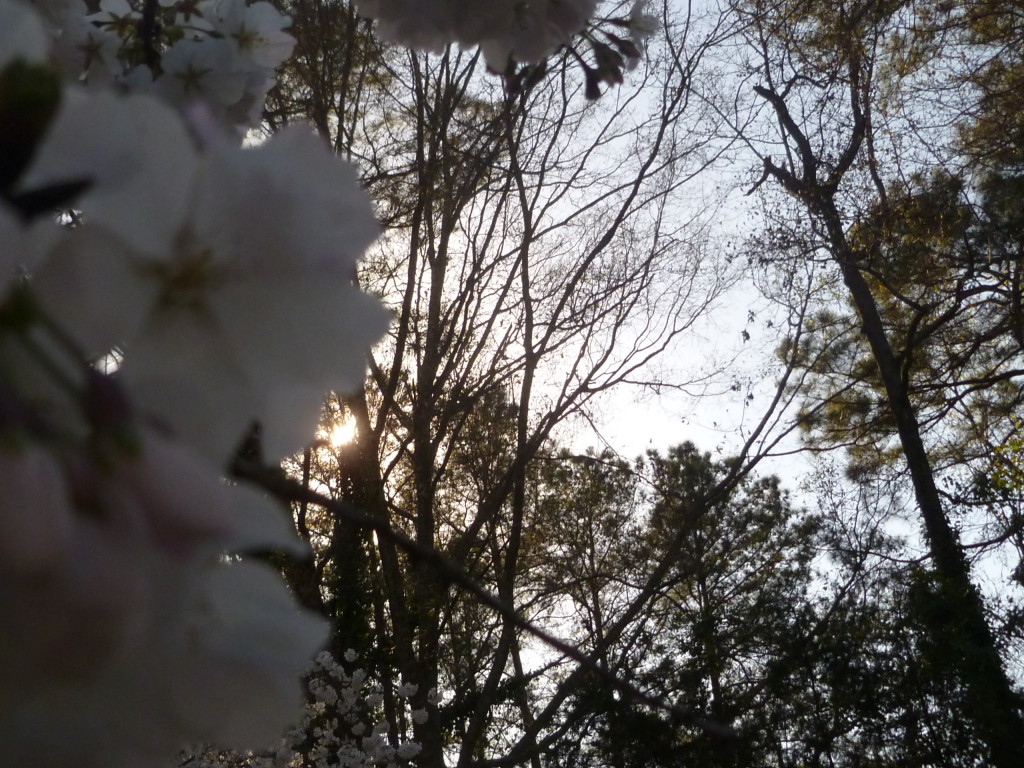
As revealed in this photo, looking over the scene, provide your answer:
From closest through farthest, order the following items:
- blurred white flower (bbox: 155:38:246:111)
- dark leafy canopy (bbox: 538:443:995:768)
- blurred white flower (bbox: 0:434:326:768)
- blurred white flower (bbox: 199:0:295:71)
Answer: blurred white flower (bbox: 0:434:326:768) < blurred white flower (bbox: 155:38:246:111) < blurred white flower (bbox: 199:0:295:71) < dark leafy canopy (bbox: 538:443:995:768)

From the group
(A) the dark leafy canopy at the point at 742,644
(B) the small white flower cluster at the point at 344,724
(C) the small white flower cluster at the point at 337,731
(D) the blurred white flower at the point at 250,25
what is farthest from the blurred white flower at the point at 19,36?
(A) the dark leafy canopy at the point at 742,644

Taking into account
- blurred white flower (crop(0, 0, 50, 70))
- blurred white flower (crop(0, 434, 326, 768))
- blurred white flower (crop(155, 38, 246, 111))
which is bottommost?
blurred white flower (crop(0, 434, 326, 768))

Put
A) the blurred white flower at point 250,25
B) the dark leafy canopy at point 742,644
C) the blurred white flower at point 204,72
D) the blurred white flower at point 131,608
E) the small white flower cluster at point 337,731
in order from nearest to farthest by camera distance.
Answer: the blurred white flower at point 131,608 < the blurred white flower at point 204,72 < the blurred white flower at point 250,25 < the small white flower cluster at point 337,731 < the dark leafy canopy at point 742,644

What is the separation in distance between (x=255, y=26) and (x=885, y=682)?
7662 millimetres

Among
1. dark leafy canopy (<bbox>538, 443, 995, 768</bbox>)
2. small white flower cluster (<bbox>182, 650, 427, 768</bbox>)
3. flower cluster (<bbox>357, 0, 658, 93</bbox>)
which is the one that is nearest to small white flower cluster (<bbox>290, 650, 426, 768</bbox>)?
small white flower cluster (<bbox>182, 650, 427, 768</bbox>)

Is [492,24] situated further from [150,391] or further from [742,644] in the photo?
[742,644]

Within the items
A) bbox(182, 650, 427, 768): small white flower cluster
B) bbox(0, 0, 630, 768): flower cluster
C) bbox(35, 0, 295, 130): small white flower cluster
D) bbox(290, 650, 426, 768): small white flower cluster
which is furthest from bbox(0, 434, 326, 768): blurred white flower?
bbox(290, 650, 426, 768): small white flower cluster

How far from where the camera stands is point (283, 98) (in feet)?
14.6

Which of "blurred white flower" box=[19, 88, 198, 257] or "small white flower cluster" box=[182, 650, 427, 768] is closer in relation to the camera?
"blurred white flower" box=[19, 88, 198, 257]

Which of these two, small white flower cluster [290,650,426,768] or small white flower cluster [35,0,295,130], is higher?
small white flower cluster [290,650,426,768]

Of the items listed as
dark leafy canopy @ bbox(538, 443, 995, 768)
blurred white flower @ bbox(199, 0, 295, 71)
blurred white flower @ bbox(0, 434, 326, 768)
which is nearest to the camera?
blurred white flower @ bbox(0, 434, 326, 768)

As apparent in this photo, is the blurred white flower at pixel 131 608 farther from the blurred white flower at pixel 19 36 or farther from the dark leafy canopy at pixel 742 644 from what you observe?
the dark leafy canopy at pixel 742 644

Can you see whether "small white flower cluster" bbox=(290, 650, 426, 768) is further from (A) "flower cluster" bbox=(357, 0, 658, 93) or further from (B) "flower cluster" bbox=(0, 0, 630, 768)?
(B) "flower cluster" bbox=(0, 0, 630, 768)

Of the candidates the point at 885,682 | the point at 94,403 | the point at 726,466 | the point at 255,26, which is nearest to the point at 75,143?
the point at 94,403
